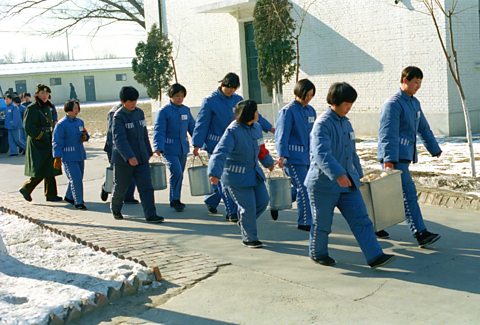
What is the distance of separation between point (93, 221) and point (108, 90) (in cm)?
5138

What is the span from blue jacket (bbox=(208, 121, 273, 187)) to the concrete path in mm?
747

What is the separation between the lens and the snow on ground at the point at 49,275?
210 inches

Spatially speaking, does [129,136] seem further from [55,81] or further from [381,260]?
[55,81]

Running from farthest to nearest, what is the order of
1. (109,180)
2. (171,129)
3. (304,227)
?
1. (109,180)
2. (171,129)
3. (304,227)

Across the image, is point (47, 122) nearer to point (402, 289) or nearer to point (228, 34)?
point (402, 289)

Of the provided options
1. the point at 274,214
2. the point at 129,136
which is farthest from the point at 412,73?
the point at 129,136

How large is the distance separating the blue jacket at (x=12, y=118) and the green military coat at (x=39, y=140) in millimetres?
9101

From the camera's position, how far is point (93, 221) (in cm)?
945

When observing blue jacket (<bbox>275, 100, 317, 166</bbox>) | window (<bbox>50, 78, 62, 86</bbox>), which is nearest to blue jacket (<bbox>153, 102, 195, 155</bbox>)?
blue jacket (<bbox>275, 100, 317, 166</bbox>)

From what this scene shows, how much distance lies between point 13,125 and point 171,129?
450 inches

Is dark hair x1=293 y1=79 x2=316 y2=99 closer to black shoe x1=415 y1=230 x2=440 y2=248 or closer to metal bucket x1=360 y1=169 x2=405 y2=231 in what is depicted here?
metal bucket x1=360 y1=169 x2=405 y2=231

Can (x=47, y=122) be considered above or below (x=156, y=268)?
above

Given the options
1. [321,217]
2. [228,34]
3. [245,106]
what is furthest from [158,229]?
[228,34]

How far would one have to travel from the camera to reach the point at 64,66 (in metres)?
61.8
